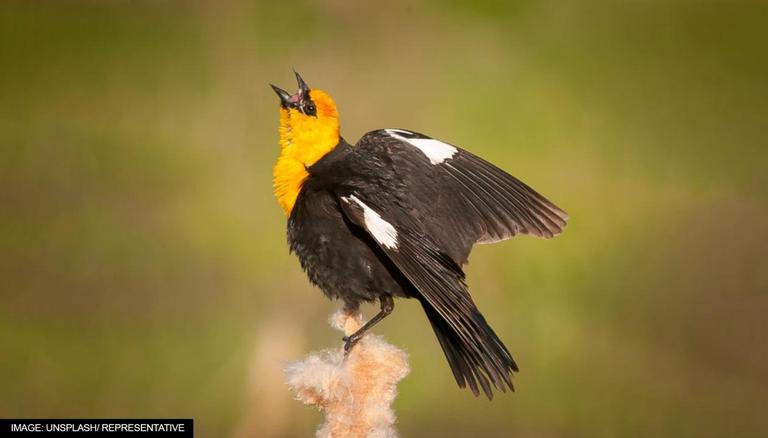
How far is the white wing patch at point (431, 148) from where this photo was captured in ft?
5.11

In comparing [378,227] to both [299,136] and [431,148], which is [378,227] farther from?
[431,148]

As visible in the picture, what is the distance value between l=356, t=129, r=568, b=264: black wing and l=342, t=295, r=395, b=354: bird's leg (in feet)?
0.48

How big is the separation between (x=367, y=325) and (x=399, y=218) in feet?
0.59

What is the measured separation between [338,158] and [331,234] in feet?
0.49

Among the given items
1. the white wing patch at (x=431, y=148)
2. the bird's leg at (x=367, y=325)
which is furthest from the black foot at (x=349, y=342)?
the white wing patch at (x=431, y=148)

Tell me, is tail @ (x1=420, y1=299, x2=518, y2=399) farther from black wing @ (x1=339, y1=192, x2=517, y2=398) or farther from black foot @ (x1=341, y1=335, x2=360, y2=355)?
black foot @ (x1=341, y1=335, x2=360, y2=355)

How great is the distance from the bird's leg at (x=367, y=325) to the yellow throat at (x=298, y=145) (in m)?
0.22

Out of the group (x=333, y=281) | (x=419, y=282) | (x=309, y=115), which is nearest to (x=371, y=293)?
(x=333, y=281)

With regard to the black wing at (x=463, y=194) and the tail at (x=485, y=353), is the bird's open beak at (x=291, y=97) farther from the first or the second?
the tail at (x=485, y=353)

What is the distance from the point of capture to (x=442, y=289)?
3.89 ft

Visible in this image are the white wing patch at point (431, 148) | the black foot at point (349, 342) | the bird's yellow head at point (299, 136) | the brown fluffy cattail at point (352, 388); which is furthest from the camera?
the white wing patch at point (431, 148)

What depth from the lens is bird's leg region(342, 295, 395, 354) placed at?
4.20 ft

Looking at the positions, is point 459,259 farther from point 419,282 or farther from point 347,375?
point 347,375

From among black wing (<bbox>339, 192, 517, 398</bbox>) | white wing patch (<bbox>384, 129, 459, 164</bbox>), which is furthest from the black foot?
white wing patch (<bbox>384, 129, 459, 164</bbox>)
